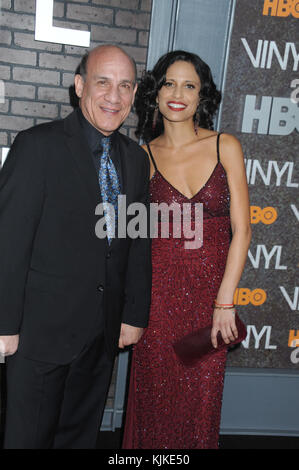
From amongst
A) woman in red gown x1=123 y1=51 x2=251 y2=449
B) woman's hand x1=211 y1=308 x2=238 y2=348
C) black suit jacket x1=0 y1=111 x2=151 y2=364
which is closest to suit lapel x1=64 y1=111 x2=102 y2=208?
black suit jacket x1=0 y1=111 x2=151 y2=364

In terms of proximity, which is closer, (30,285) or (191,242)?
(30,285)

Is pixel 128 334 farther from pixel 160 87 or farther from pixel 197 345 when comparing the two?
pixel 160 87

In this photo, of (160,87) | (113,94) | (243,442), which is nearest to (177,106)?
(160,87)

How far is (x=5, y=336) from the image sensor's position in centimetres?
181

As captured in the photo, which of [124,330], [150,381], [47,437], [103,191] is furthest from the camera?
[150,381]

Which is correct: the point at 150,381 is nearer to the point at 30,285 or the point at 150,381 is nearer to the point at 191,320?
the point at 191,320

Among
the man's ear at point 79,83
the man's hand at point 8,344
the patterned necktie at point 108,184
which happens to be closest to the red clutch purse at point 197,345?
the patterned necktie at point 108,184

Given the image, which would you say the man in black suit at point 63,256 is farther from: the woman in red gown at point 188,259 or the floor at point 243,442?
the floor at point 243,442

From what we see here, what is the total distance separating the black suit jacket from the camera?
5.70 feet

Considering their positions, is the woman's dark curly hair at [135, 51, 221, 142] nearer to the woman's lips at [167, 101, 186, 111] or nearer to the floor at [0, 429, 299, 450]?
the woman's lips at [167, 101, 186, 111]

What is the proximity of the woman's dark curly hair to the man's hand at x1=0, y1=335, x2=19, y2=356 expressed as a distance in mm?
1510

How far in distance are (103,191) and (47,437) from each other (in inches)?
49.8

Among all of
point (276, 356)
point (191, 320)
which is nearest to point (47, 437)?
point (191, 320)

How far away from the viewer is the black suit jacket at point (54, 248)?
5.70 feet
